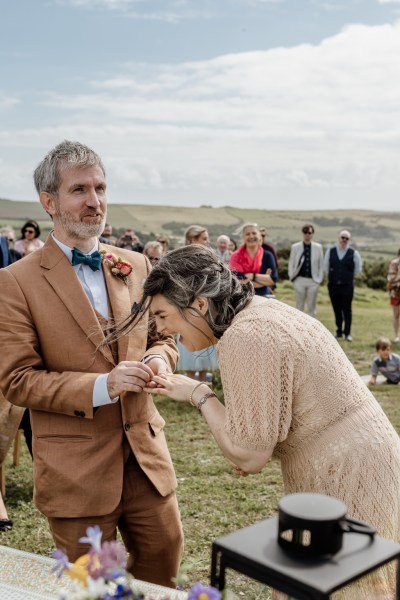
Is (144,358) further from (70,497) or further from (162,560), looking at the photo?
(162,560)

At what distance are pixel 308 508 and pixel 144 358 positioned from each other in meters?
1.59

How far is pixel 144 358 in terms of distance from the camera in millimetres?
2932

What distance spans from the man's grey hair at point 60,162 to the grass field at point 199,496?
2187 mm

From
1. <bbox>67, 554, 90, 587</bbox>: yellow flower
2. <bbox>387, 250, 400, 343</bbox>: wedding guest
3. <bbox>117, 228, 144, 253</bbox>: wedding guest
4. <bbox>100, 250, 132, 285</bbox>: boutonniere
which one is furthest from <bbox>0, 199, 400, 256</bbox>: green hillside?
<bbox>67, 554, 90, 587</bbox>: yellow flower

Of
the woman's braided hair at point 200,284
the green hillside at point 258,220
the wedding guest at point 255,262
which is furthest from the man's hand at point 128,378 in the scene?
the green hillside at point 258,220

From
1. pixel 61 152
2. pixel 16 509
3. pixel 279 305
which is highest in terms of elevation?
pixel 61 152

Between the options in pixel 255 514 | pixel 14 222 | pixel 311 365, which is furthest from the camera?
pixel 14 222

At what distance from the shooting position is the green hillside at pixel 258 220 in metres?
63.2

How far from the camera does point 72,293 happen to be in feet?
9.32

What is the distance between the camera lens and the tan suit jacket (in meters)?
2.73

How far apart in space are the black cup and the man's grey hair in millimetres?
1885

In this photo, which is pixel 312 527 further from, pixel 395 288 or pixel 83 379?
pixel 395 288

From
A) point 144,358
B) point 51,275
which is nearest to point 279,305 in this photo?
point 144,358

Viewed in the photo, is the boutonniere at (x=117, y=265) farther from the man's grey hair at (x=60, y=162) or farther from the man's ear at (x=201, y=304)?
the man's ear at (x=201, y=304)
